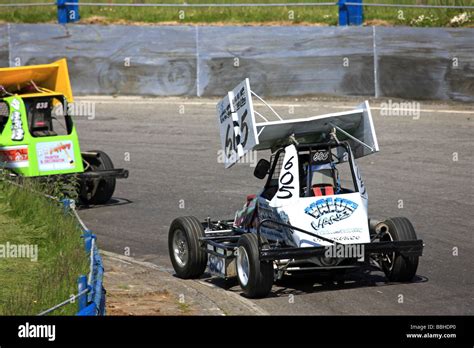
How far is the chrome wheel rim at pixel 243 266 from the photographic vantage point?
38.2 feet

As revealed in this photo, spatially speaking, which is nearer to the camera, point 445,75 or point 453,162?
point 453,162

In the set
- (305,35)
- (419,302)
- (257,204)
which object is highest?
(305,35)

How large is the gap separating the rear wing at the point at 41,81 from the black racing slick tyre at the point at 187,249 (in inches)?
219

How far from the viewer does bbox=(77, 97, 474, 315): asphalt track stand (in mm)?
11789

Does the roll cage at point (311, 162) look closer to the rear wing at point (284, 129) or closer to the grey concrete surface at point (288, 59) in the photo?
the rear wing at point (284, 129)

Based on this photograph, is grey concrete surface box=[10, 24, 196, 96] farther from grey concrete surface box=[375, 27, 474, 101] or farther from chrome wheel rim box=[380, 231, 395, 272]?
chrome wheel rim box=[380, 231, 395, 272]

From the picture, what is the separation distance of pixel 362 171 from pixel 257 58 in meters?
6.53

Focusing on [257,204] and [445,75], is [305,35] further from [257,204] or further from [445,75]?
[257,204]

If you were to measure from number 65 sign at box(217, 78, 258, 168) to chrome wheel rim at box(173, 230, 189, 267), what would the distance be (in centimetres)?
105

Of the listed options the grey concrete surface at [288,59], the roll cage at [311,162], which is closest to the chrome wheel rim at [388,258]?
the roll cage at [311,162]

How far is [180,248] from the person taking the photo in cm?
1302

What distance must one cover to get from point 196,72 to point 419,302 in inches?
599

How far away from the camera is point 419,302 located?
11.4 m
